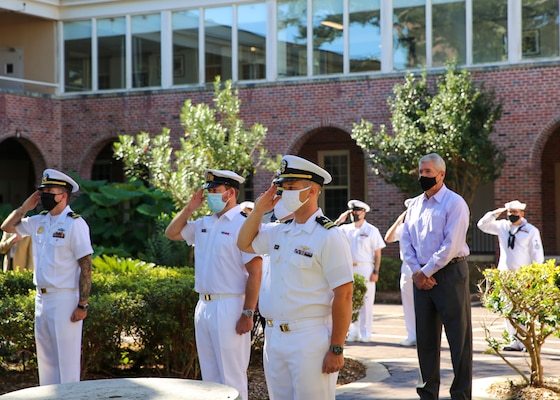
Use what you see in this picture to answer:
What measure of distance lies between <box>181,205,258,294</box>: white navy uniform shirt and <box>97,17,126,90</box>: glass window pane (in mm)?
20446

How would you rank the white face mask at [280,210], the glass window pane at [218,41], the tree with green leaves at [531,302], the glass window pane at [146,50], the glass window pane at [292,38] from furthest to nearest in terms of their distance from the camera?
the glass window pane at [146,50], the glass window pane at [218,41], the glass window pane at [292,38], the tree with green leaves at [531,302], the white face mask at [280,210]

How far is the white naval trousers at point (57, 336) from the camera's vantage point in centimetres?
786

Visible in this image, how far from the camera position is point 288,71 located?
2517cm

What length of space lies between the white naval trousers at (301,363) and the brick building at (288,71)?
58.9 feet

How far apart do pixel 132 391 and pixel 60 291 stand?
9.90 feet

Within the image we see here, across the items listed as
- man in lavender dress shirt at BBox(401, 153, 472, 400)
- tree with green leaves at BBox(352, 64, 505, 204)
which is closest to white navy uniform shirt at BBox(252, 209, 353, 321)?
man in lavender dress shirt at BBox(401, 153, 472, 400)

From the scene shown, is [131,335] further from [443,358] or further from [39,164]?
[39,164]

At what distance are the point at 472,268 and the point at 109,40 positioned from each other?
1207cm

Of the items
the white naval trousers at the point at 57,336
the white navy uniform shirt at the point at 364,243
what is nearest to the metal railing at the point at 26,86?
the white navy uniform shirt at the point at 364,243

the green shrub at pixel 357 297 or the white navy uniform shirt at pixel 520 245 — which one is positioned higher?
the white navy uniform shirt at pixel 520 245

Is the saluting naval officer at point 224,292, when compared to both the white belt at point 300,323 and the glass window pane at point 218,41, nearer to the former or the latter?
the white belt at point 300,323

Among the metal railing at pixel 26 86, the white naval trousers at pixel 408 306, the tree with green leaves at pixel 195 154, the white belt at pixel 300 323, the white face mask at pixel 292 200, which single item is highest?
the metal railing at pixel 26 86

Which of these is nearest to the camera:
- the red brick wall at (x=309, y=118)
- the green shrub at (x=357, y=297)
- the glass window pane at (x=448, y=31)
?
the green shrub at (x=357, y=297)

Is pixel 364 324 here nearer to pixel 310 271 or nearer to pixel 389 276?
pixel 310 271
